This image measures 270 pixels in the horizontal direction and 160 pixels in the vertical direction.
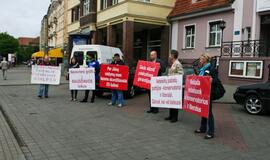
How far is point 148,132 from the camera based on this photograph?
8117 millimetres

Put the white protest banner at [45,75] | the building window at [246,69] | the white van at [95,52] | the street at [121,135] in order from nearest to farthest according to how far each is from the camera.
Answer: the street at [121,135], the white protest banner at [45,75], the building window at [246,69], the white van at [95,52]

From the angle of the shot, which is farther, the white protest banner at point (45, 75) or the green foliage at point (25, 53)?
the green foliage at point (25, 53)

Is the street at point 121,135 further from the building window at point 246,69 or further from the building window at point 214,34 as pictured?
the building window at point 214,34

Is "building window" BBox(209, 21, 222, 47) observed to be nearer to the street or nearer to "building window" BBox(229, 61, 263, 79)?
"building window" BBox(229, 61, 263, 79)

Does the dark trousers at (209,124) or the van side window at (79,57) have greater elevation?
the van side window at (79,57)

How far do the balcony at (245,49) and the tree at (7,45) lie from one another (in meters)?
82.7

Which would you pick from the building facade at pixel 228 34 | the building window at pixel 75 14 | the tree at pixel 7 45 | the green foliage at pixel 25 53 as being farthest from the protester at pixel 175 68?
the green foliage at pixel 25 53

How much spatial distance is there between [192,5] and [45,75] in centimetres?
1364

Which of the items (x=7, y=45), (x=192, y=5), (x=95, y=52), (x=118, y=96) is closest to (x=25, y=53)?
(x=7, y=45)

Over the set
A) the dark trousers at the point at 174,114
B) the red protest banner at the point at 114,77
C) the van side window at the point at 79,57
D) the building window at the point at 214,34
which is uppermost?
the building window at the point at 214,34

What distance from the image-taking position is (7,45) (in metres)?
95.2

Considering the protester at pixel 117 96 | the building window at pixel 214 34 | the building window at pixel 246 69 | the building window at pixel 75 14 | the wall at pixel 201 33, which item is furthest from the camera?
the building window at pixel 75 14

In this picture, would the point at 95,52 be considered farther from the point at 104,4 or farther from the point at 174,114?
the point at 104,4

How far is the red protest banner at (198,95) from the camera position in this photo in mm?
7754
